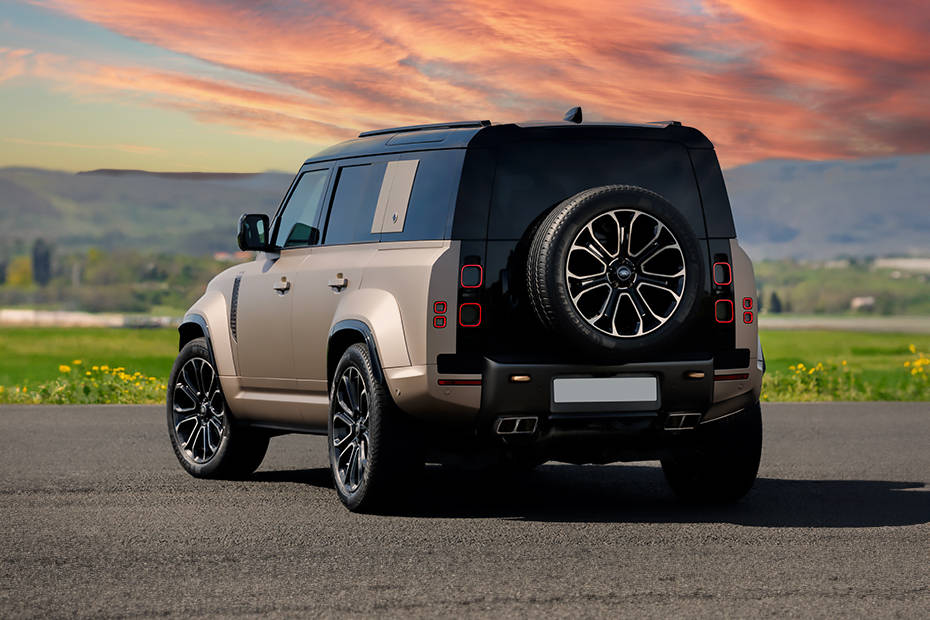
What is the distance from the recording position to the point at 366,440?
26.7ft

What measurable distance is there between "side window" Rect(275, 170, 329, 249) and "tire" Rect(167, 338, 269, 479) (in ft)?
3.82

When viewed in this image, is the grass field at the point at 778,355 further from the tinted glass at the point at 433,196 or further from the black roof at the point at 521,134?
the tinted glass at the point at 433,196

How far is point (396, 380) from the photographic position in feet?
25.5

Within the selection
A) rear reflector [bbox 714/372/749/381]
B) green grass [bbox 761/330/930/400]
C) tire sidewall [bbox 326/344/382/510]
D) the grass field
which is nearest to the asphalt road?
tire sidewall [bbox 326/344/382/510]

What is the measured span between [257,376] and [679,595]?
14.8 ft

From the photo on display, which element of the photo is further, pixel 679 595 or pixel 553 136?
pixel 553 136

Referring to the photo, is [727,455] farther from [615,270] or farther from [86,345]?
[86,345]

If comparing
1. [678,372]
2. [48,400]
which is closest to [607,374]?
[678,372]

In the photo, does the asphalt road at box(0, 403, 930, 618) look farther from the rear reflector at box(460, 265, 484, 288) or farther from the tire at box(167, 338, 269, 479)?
the rear reflector at box(460, 265, 484, 288)

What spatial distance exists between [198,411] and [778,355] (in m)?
49.2

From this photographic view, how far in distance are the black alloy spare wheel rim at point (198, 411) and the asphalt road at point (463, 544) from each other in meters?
0.25

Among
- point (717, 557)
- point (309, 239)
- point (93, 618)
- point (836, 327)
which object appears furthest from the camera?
point (836, 327)

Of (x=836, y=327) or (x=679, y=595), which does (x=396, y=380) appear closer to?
(x=679, y=595)

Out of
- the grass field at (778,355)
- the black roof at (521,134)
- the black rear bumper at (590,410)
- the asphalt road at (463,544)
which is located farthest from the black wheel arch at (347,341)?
the grass field at (778,355)
